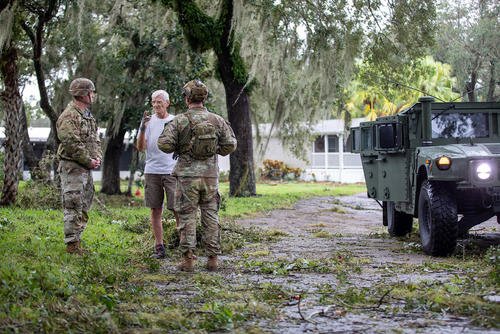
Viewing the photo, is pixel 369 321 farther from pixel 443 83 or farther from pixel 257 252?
pixel 443 83

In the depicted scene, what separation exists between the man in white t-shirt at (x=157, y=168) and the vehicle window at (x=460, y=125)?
379 cm

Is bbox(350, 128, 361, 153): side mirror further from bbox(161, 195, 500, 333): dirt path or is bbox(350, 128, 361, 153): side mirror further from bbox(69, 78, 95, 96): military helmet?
bbox(69, 78, 95, 96): military helmet

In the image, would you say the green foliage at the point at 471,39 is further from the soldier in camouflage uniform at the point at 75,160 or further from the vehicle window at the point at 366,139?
the soldier in camouflage uniform at the point at 75,160

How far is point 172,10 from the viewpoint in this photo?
22.9 m

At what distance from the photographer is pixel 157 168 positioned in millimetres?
9766

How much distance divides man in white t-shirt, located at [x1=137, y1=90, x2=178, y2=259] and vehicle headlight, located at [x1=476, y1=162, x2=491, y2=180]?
3.53 m

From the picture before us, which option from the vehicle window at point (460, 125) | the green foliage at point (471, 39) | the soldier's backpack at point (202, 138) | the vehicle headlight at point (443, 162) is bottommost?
the vehicle headlight at point (443, 162)

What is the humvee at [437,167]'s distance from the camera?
31.7 feet

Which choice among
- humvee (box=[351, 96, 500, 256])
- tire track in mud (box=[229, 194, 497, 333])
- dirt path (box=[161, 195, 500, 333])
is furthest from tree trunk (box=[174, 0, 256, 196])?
humvee (box=[351, 96, 500, 256])

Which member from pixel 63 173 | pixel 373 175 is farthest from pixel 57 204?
pixel 63 173

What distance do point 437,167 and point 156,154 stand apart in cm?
330

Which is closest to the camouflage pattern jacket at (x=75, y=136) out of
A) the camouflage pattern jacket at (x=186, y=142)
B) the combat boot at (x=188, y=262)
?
the camouflage pattern jacket at (x=186, y=142)

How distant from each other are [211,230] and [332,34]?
14102 millimetres

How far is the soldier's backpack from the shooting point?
870 centimetres
